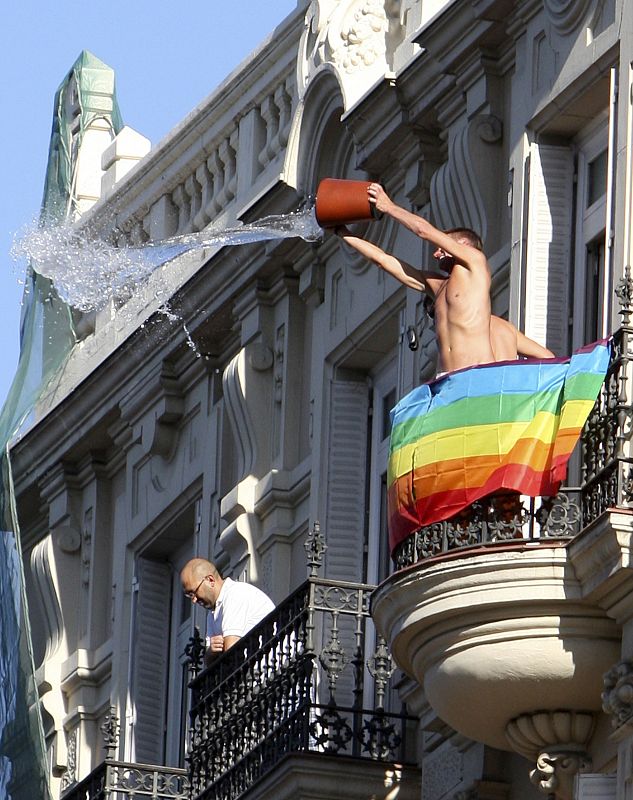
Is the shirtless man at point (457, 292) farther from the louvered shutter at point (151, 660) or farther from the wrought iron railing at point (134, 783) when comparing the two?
the louvered shutter at point (151, 660)

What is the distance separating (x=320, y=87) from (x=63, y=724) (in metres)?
6.27

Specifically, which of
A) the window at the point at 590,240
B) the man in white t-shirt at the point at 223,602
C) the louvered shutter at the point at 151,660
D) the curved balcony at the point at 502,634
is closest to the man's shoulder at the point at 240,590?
the man in white t-shirt at the point at 223,602

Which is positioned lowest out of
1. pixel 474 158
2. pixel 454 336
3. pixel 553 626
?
pixel 553 626

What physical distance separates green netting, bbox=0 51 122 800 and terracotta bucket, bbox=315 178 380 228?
7322 mm

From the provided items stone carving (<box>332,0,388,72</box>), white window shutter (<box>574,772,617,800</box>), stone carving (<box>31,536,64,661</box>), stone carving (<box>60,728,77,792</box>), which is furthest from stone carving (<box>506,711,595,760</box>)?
stone carving (<box>31,536,64,661</box>)

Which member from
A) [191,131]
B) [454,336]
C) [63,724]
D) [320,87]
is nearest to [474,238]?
[454,336]

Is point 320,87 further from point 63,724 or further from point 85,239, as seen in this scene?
point 63,724

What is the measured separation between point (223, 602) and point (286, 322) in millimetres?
2840

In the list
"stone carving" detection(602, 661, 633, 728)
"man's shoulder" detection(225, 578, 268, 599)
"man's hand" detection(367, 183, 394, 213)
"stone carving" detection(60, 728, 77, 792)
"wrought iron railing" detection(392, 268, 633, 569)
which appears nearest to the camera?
"stone carving" detection(602, 661, 633, 728)

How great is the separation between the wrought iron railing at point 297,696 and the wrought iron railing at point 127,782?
1.24 meters

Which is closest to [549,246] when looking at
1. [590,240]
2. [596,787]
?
[590,240]

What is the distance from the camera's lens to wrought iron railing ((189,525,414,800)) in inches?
840

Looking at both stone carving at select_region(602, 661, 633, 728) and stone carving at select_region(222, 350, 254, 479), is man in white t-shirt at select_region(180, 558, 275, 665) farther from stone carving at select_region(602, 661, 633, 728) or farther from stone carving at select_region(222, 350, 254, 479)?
stone carving at select_region(602, 661, 633, 728)

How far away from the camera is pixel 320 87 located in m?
24.0
